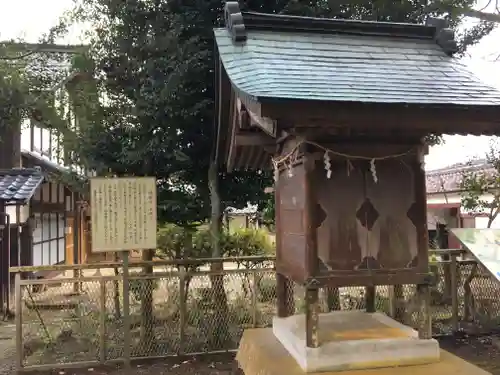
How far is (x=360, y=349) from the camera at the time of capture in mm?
4266

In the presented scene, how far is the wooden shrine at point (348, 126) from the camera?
376 centimetres

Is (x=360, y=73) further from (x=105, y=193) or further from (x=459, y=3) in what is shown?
(x=459, y=3)


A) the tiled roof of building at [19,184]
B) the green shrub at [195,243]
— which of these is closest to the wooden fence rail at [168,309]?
the green shrub at [195,243]

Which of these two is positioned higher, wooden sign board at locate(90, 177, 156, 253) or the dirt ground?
wooden sign board at locate(90, 177, 156, 253)

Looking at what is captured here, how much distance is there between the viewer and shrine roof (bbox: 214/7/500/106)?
3805 millimetres

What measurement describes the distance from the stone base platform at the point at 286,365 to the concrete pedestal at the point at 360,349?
0.05 metres

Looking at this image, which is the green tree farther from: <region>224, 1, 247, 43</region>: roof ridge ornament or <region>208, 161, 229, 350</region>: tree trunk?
<region>224, 1, 247, 43</region>: roof ridge ornament

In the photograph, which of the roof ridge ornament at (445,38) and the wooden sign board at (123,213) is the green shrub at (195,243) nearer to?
the wooden sign board at (123,213)

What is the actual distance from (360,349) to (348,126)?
6.74 ft

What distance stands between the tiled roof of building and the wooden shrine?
6.79 meters

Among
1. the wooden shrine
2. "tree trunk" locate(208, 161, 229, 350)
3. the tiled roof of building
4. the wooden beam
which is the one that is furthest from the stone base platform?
the tiled roof of building

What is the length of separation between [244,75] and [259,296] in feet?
14.3

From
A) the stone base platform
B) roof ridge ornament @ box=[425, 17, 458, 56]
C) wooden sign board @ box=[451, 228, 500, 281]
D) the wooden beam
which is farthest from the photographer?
wooden sign board @ box=[451, 228, 500, 281]

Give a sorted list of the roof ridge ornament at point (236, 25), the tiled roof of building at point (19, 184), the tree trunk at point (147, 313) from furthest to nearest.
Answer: the tiled roof of building at point (19, 184), the tree trunk at point (147, 313), the roof ridge ornament at point (236, 25)
